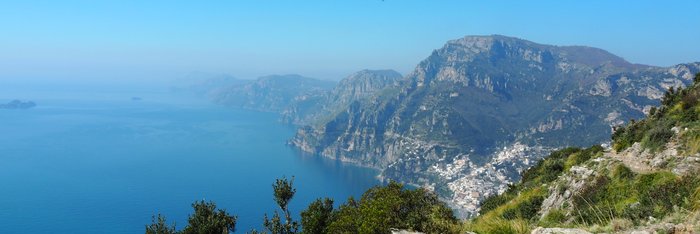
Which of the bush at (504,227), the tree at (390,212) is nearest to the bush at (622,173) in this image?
the tree at (390,212)

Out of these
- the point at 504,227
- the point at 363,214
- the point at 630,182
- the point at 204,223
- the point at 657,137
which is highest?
the point at 657,137

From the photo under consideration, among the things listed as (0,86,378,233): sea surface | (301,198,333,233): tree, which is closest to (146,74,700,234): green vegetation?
(301,198,333,233): tree

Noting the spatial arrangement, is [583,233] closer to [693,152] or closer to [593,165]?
[693,152]

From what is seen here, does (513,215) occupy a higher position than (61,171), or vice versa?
(513,215)

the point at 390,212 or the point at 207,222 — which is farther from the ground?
the point at 390,212

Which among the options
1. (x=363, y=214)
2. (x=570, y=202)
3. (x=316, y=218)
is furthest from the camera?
(x=316, y=218)

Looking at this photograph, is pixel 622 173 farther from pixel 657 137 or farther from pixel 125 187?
pixel 125 187

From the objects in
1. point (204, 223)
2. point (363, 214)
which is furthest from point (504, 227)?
point (204, 223)

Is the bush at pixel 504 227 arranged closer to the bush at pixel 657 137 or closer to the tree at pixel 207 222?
the bush at pixel 657 137

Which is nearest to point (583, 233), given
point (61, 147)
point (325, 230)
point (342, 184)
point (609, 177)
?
point (609, 177)
